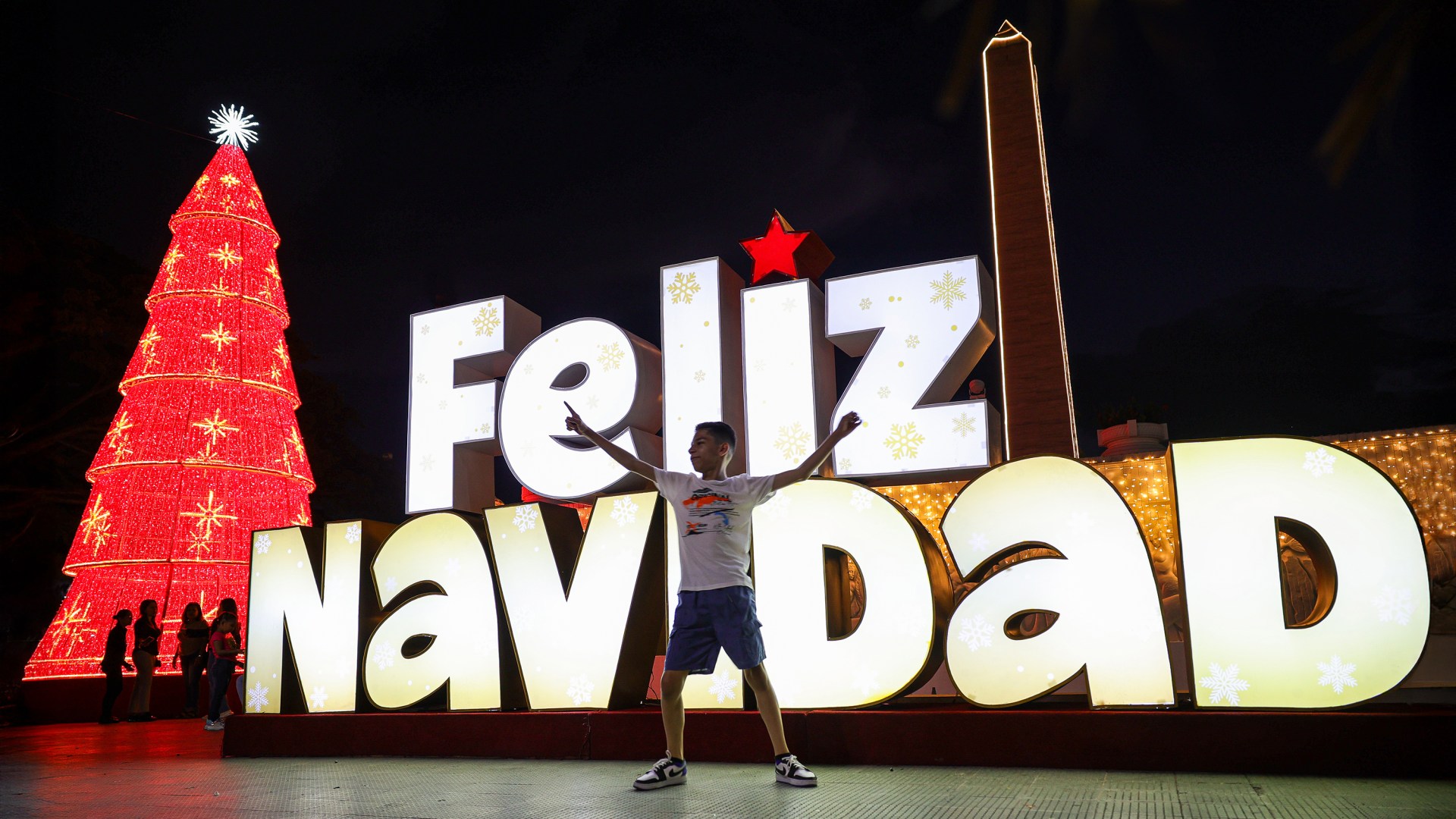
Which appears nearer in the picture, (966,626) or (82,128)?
(966,626)

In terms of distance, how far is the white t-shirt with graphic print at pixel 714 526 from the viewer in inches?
173

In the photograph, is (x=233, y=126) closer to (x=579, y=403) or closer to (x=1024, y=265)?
(x=579, y=403)

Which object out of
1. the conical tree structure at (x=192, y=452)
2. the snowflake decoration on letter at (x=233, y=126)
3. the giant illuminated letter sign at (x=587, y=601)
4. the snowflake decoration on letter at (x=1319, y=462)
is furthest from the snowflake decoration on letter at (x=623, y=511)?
the snowflake decoration on letter at (x=233, y=126)

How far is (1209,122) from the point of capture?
47.3 feet

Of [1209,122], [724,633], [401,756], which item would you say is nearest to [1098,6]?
[724,633]

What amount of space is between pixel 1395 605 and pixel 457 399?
713cm

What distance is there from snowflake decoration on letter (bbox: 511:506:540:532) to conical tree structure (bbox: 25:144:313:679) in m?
8.42

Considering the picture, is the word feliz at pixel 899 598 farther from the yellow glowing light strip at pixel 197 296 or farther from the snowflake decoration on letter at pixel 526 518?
the yellow glowing light strip at pixel 197 296

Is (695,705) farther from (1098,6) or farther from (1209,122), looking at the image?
(1209,122)

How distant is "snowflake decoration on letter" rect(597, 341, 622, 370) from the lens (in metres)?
7.99

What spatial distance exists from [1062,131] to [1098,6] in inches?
537

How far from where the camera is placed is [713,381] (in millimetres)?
7957

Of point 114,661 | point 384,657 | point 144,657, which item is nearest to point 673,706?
point 384,657

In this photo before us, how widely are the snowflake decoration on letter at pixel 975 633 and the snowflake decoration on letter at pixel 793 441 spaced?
277 centimetres
